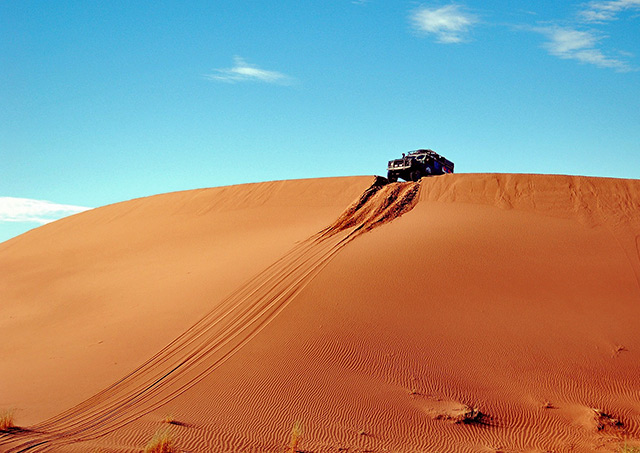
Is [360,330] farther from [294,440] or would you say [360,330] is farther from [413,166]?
[413,166]

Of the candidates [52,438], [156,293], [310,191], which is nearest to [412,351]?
[52,438]

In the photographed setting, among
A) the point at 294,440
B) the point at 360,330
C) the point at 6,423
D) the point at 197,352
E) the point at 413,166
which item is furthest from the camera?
the point at 413,166

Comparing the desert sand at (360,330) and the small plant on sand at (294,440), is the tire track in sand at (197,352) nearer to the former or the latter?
the desert sand at (360,330)

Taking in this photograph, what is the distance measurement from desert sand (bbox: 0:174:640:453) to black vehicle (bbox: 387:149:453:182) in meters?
2.59

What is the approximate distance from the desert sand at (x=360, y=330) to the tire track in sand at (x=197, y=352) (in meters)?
0.05

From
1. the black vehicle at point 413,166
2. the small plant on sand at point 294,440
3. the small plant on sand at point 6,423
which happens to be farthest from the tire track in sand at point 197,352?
the black vehicle at point 413,166

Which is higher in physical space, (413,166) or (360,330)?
(413,166)

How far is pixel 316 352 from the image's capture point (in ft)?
34.9

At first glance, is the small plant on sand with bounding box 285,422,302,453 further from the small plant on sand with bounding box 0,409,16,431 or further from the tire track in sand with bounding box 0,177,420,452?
the small plant on sand with bounding box 0,409,16,431

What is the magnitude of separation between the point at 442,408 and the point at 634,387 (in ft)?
14.3

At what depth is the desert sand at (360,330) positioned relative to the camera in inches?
337

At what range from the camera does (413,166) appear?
2369 cm

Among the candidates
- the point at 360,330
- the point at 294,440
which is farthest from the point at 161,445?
the point at 360,330

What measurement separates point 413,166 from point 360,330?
1366 cm
